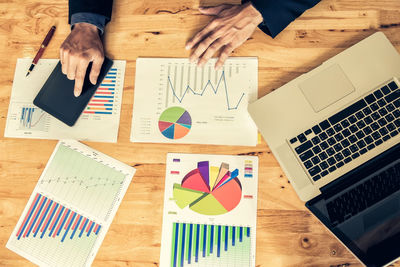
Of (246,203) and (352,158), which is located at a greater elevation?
(352,158)

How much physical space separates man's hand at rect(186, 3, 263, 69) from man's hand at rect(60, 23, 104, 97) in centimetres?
29

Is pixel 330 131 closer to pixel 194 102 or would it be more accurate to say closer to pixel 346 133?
pixel 346 133

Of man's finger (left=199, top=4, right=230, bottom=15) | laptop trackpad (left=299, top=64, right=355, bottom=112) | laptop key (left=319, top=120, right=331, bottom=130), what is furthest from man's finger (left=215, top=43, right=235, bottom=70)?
laptop key (left=319, top=120, right=331, bottom=130)

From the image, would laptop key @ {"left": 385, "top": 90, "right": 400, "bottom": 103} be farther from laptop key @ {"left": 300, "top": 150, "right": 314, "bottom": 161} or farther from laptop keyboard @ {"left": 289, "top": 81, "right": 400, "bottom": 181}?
laptop key @ {"left": 300, "top": 150, "right": 314, "bottom": 161}

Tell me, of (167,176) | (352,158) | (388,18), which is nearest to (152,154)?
(167,176)

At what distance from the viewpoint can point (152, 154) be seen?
957 millimetres

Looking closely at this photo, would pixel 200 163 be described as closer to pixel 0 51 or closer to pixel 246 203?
pixel 246 203

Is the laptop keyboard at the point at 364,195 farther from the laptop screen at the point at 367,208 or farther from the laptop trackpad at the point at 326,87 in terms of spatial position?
the laptop trackpad at the point at 326,87

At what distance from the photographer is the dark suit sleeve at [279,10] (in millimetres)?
901

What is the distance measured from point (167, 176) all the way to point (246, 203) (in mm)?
245

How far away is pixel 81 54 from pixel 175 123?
354mm

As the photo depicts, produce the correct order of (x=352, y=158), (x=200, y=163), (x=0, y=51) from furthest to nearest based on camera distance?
(x=0, y=51) → (x=200, y=163) → (x=352, y=158)

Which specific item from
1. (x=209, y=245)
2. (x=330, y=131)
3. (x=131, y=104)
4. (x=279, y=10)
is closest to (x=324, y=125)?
(x=330, y=131)

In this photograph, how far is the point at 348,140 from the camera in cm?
84
